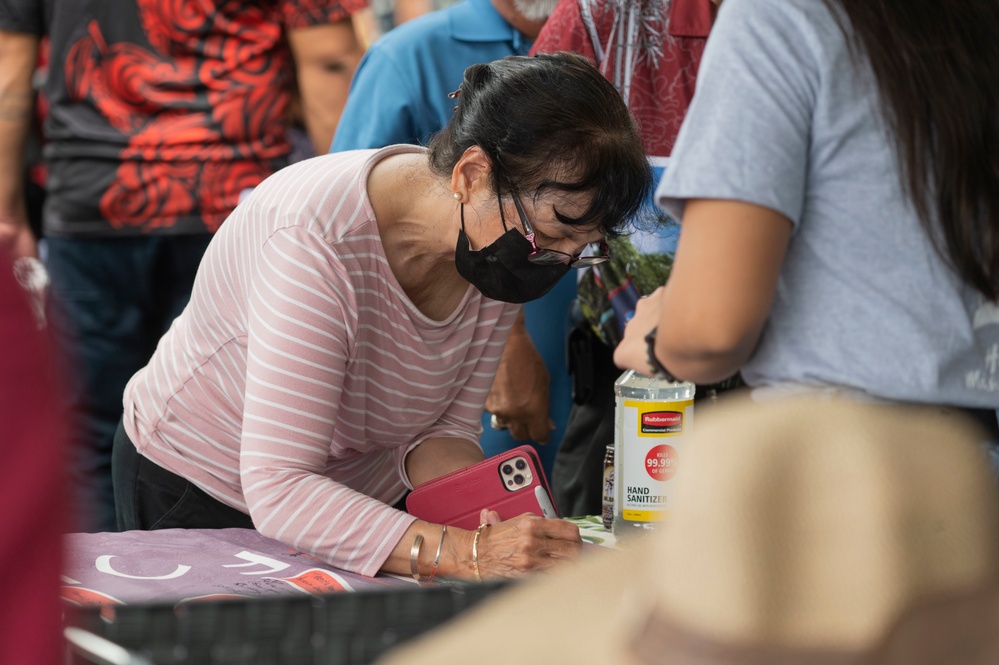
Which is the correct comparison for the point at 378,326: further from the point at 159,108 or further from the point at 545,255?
the point at 159,108

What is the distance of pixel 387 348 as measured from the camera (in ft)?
6.16

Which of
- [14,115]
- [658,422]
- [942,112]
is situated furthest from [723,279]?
[14,115]

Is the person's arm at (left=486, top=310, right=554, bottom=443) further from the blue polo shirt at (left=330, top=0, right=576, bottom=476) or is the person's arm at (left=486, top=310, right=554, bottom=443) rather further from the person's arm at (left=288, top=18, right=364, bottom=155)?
the person's arm at (left=288, top=18, right=364, bottom=155)

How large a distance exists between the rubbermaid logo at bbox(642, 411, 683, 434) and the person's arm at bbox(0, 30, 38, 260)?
161 centimetres

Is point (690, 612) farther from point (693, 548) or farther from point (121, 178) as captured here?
point (121, 178)

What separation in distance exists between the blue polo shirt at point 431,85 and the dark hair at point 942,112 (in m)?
1.60

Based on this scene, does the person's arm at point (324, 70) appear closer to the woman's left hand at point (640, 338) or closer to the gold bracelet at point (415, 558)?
the gold bracelet at point (415, 558)

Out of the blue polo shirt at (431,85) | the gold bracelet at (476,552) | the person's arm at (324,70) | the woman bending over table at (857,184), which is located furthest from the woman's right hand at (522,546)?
the person's arm at (324,70)

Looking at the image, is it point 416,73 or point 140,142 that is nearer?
point 140,142

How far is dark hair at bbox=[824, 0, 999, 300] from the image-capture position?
111 cm

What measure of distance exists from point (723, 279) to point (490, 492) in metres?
0.80

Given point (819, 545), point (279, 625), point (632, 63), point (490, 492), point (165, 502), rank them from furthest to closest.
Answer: point (632, 63) → point (165, 502) → point (490, 492) → point (279, 625) → point (819, 545)

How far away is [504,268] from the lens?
1.86 meters

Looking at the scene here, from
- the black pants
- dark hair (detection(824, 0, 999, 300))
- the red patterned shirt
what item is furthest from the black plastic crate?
the red patterned shirt
